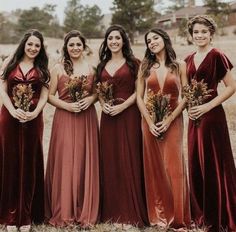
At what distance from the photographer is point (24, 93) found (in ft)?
19.0

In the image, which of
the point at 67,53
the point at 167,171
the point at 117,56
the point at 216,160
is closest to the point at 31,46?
the point at 67,53

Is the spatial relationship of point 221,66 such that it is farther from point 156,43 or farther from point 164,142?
point 164,142

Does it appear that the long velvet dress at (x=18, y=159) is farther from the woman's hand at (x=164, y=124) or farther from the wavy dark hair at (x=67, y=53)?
the woman's hand at (x=164, y=124)

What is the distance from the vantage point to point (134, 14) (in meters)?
53.2

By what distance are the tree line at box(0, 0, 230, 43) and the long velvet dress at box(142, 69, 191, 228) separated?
40492 millimetres

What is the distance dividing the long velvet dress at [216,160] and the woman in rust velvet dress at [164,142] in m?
0.32

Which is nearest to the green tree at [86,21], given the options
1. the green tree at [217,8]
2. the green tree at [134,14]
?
the green tree at [134,14]

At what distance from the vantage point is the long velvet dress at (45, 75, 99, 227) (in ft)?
20.4

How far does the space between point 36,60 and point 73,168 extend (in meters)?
1.54

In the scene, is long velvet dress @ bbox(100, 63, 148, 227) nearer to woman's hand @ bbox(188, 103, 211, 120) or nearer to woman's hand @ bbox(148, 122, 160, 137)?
woman's hand @ bbox(148, 122, 160, 137)

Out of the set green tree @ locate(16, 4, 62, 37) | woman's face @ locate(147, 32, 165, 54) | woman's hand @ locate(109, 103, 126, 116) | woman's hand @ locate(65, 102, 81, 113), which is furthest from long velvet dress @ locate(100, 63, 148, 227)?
green tree @ locate(16, 4, 62, 37)

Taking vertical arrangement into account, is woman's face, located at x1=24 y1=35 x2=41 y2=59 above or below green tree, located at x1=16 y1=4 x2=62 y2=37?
below

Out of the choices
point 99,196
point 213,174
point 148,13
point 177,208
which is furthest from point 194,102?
point 148,13

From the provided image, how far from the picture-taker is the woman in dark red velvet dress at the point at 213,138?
5594 millimetres
